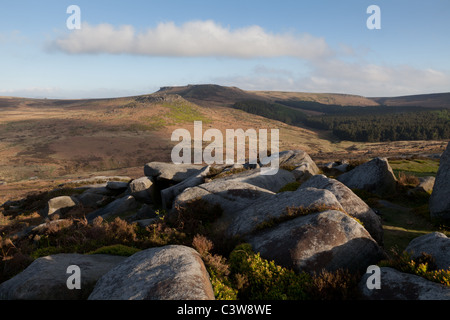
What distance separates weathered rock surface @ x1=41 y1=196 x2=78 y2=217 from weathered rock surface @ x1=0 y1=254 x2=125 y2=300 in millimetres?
18598

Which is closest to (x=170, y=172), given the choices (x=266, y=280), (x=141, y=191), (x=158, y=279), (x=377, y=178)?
(x=141, y=191)

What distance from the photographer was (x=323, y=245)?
27.1 ft

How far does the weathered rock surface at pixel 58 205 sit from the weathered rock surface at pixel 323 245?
22706mm

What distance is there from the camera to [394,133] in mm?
146625

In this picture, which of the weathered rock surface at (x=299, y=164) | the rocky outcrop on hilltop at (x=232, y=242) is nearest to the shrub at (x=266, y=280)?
the rocky outcrop on hilltop at (x=232, y=242)

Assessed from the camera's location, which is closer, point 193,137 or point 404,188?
point 404,188

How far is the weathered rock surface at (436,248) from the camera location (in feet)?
24.8

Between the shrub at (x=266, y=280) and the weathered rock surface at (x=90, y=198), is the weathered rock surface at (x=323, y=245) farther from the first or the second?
the weathered rock surface at (x=90, y=198)

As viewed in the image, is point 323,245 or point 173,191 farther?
point 173,191

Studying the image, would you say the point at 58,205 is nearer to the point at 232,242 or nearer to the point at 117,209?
the point at 117,209

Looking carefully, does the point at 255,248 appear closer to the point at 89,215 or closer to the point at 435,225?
the point at 435,225

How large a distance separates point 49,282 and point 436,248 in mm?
11629
